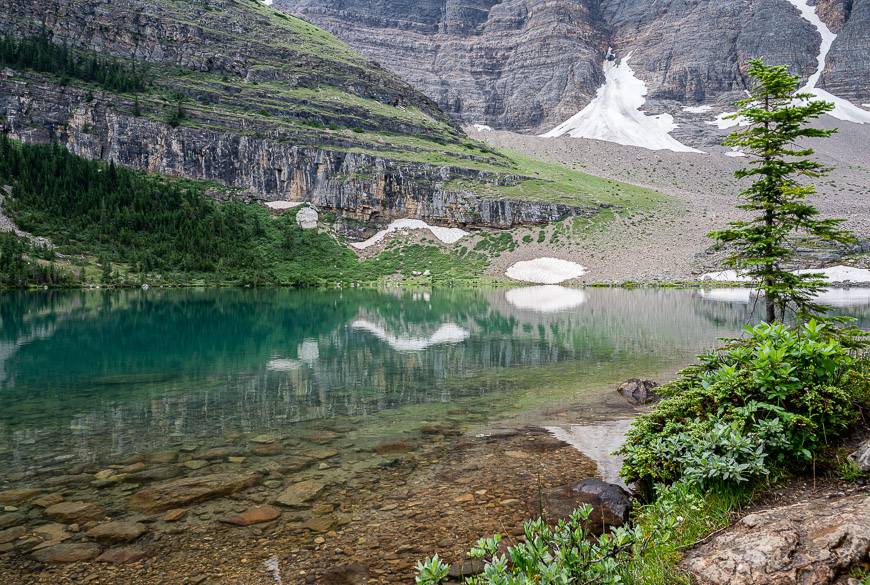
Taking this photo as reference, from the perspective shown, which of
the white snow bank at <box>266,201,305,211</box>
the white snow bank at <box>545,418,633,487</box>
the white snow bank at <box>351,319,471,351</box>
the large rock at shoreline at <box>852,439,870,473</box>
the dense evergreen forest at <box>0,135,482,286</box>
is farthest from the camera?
the white snow bank at <box>266,201,305,211</box>

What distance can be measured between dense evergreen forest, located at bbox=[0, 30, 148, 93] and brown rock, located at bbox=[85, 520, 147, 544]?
432 ft

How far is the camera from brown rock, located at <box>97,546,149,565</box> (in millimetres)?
6426

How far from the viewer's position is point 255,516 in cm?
761

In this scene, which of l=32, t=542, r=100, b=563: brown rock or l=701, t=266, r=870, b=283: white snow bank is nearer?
l=32, t=542, r=100, b=563: brown rock

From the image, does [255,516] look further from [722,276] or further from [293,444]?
[722,276]

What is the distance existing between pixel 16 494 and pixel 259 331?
80.8ft

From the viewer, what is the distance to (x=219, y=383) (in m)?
17.9

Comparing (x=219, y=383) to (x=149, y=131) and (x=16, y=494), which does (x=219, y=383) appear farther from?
(x=149, y=131)

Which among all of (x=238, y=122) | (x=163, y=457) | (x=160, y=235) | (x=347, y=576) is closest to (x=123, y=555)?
(x=347, y=576)

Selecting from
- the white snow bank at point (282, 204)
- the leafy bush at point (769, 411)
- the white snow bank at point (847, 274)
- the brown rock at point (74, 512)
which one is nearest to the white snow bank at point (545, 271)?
the white snow bank at point (847, 274)

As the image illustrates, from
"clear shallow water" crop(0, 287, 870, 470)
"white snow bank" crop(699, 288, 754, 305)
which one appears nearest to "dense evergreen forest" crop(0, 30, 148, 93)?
"clear shallow water" crop(0, 287, 870, 470)

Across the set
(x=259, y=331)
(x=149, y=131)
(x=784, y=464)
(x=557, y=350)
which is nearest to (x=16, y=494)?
(x=784, y=464)

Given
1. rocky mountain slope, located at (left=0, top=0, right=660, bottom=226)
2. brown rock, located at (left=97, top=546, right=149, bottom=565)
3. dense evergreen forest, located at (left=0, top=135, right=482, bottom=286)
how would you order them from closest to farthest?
brown rock, located at (left=97, top=546, right=149, bottom=565) < dense evergreen forest, located at (left=0, top=135, right=482, bottom=286) < rocky mountain slope, located at (left=0, top=0, right=660, bottom=226)

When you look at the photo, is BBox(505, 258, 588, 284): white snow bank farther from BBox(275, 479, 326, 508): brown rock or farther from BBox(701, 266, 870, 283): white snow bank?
BBox(275, 479, 326, 508): brown rock
